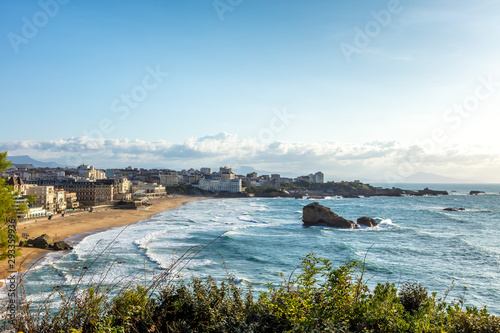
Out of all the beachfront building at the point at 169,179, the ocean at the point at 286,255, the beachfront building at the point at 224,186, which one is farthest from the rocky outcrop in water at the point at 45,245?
the beachfront building at the point at 169,179

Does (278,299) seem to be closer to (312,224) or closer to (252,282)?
(252,282)

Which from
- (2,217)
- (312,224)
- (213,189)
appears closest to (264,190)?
(213,189)

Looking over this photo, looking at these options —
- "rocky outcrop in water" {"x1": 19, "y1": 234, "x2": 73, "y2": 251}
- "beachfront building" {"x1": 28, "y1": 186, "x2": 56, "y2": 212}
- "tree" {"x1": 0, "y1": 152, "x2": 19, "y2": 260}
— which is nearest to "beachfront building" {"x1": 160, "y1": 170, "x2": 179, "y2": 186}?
"beachfront building" {"x1": 28, "y1": 186, "x2": 56, "y2": 212}

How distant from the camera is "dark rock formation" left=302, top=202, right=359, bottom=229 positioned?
42.6 meters

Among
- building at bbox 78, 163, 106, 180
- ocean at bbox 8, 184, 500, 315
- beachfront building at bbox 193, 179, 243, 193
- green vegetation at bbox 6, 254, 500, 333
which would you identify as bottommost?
ocean at bbox 8, 184, 500, 315

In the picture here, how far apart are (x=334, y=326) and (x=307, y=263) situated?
1.34 meters

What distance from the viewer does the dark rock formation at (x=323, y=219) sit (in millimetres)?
42562

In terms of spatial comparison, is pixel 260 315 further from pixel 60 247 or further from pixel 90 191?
pixel 90 191

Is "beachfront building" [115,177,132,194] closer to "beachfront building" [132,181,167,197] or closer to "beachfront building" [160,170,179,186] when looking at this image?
"beachfront building" [132,181,167,197]

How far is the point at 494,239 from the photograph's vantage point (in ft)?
117

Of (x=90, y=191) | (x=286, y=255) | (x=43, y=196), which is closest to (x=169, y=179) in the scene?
(x=90, y=191)

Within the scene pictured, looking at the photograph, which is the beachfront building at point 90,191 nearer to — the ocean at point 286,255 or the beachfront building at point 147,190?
the beachfront building at point 147,190

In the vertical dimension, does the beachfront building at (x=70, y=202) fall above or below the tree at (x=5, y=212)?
below

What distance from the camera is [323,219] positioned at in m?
43.5
